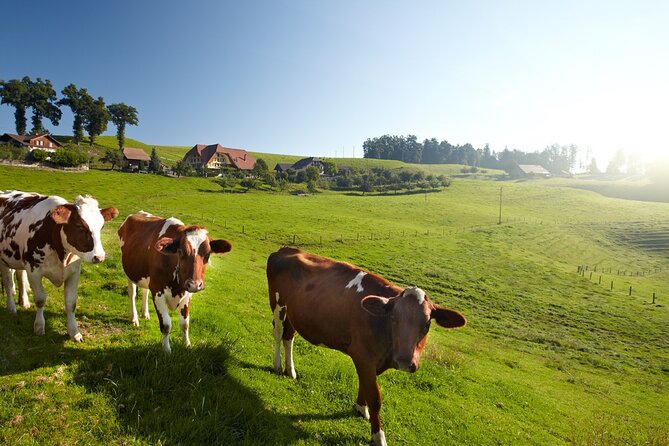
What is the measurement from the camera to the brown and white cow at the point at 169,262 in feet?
21.9

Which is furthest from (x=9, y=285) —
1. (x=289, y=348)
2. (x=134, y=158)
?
(x=134, y=158)

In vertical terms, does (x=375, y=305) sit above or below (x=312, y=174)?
below

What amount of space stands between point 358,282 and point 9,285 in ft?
26.2

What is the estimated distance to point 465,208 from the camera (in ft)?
265

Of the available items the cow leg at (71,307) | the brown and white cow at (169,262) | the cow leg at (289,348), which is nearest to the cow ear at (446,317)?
the cow leg at (289,348)

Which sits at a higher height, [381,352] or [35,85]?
[35,85]

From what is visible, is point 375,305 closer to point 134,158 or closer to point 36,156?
point 36,156

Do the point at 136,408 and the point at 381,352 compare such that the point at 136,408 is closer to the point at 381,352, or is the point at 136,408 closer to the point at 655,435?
the point at 381,352

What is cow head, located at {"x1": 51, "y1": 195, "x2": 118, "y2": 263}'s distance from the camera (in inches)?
270

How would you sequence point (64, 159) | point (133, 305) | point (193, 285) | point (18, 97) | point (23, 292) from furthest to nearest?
1. point (18, 97)
2. point (64, 159)
3. point (133, 305)
4. point (23, 292)
5. point (193, 285)

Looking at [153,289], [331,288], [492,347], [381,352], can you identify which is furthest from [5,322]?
[492,347]

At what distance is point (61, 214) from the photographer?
23.1 feet

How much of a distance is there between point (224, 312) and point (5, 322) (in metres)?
5.36

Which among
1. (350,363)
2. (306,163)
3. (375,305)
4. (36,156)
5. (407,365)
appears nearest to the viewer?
(407,365)
